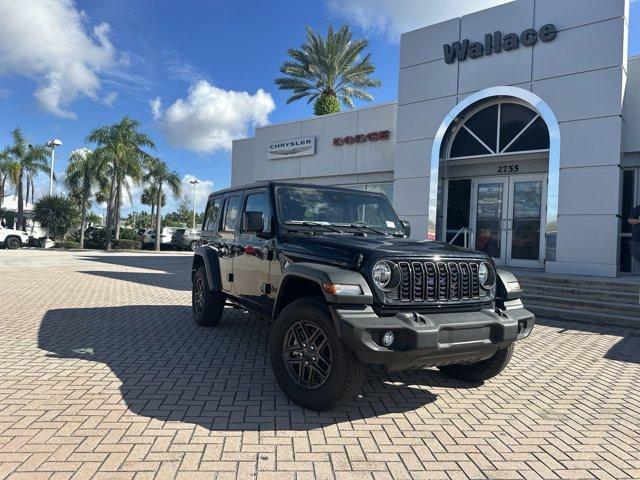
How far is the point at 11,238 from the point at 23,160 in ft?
39.1

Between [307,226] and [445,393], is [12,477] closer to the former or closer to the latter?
[307,226]

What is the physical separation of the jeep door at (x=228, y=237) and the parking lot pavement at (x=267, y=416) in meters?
0.85

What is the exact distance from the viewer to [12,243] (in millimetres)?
27406

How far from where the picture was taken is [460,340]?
3646 mm

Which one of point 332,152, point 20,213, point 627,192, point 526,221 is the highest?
point 332,152

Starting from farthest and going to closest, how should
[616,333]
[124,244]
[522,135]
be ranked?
[124,244] < [522,135] < [616,333]

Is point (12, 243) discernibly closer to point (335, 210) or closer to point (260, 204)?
point (260, 204)

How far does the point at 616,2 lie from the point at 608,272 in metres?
5.78

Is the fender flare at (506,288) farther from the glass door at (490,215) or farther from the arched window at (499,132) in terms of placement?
the glass door at (490,215)

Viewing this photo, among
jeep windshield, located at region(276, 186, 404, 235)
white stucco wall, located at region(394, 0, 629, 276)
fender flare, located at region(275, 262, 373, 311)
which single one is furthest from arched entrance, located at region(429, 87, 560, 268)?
fender flare, located at region(275, 262, 373, 311)

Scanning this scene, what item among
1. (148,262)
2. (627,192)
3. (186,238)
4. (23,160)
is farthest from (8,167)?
(627,192)

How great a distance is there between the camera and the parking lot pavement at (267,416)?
298 centimetres

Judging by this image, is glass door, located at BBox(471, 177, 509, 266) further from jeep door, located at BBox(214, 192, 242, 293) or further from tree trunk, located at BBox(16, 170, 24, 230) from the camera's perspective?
tree trunk, located at BBox(16, 170, 24, 230)

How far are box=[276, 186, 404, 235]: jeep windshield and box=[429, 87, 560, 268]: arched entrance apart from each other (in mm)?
7083
